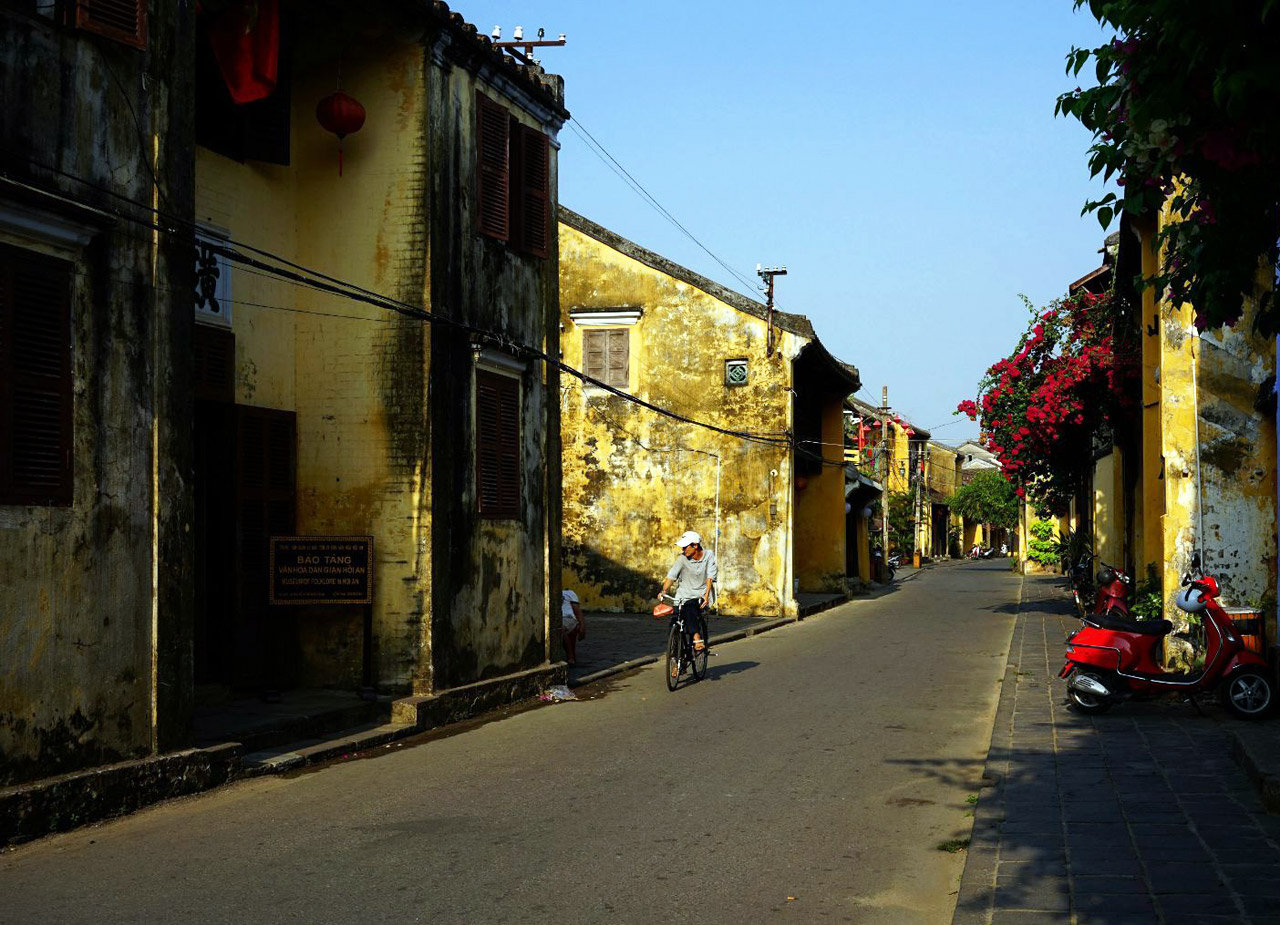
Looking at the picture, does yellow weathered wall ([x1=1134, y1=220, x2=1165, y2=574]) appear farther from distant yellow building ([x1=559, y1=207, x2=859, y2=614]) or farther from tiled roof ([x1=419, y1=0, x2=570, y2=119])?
distant yellow building ([x1=559, y1=207, x2=859, y2=614])

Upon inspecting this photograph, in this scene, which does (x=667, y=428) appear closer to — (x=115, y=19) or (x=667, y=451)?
(x=667, y=451)

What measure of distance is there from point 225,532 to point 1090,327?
15835 millimetres

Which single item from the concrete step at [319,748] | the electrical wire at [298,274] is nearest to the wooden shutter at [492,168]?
the electrical wire at [298,274]

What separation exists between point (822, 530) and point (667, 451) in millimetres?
9072

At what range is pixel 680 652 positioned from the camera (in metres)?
15.4

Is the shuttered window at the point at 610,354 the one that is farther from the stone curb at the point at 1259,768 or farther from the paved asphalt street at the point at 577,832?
the stone curb at the point at 1259,768

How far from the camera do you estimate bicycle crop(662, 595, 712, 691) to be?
15.0 metres

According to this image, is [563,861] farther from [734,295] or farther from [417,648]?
[734,295]

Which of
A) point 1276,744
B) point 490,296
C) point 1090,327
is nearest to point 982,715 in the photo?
point 1276,744

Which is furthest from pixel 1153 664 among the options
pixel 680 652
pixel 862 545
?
pixel 862 545

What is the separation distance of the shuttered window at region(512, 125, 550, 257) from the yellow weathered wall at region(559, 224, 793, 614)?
12979 millimetres

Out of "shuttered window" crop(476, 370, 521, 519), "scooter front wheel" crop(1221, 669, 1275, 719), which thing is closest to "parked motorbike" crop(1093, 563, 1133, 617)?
"scooter front wheel" crop(1221, 669, 1275, 719)

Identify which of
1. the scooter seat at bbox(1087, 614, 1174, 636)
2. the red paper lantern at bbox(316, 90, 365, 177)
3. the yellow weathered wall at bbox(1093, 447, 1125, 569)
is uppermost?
the red paper lantern at bbox(316, 90, 365, 177)

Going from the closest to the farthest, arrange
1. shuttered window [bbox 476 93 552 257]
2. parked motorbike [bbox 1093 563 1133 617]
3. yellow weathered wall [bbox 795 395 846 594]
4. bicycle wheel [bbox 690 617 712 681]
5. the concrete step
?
the concrete step, shuttered window [bbox 476 93 552 257], bicycle wheel [bbox 690 617 712 681], parked motorbike [bbox 1093 563 1133 617], yellow weathered wall [bbox 795 395 846 594]
